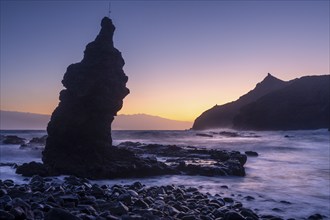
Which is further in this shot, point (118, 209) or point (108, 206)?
point (108, 206)

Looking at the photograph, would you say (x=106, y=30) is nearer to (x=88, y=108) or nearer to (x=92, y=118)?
(x=88, y=108)

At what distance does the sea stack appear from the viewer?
2495 centimetres

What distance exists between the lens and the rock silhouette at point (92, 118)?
2455cm

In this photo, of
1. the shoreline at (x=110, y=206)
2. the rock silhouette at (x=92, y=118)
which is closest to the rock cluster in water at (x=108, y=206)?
the shoreline at (x=110, y=206)

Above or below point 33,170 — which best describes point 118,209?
above

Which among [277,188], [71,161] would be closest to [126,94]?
[71,161]

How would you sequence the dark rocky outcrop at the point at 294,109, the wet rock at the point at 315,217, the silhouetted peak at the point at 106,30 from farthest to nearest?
Answer: the dark rocky outcrop at the point at 294,109, the silhouetted peak at the point at 106,30, the wet rock at the point at 315,217

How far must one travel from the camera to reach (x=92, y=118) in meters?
26.0

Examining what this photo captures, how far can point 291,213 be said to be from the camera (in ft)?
49.6

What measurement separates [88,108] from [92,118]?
0.79 m

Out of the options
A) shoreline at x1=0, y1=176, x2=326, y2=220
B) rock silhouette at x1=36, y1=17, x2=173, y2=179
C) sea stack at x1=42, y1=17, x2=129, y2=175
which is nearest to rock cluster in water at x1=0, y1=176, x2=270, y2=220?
shoreline at x1=0, y1=176, x2=326, y2=220

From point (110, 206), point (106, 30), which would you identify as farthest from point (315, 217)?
point (106, 30)

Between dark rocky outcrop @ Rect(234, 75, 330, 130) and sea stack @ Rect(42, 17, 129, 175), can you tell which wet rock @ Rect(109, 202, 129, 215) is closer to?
sea stack @ Rect(42, 17, 129, 175)

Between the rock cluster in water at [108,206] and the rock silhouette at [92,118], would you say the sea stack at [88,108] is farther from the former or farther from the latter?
the rock cluster in water at [108,206]
